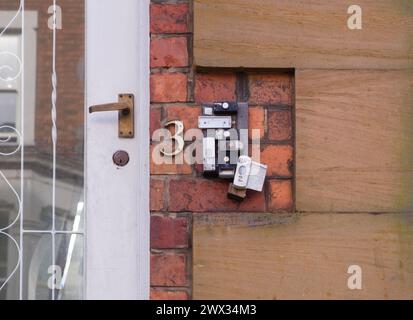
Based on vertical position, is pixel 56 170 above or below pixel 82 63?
below

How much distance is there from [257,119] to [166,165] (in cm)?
33

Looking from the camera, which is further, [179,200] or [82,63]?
[82,63]

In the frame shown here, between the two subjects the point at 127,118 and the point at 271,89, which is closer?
the point at 271,89

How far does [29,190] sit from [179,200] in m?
0.51

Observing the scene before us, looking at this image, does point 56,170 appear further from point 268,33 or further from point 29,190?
point 268,33

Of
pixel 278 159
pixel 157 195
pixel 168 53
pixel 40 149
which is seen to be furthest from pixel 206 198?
pixel 40 149

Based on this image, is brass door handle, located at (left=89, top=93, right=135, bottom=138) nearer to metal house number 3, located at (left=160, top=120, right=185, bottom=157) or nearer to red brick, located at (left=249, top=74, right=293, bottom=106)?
metal house number 3, located at (left=160, top=120, right=185, bottom=157)

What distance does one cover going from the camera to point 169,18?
2.76 m

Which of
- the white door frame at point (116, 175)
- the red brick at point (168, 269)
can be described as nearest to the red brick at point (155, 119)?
the white door frame at point (116, 175)

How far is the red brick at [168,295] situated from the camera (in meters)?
2.68

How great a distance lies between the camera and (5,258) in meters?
2.79

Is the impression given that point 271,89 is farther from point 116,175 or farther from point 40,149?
point 40,149
